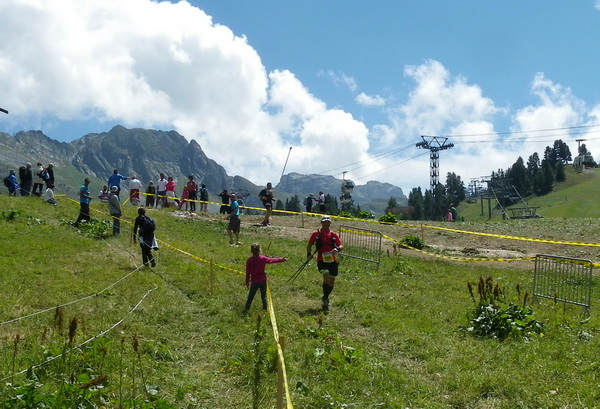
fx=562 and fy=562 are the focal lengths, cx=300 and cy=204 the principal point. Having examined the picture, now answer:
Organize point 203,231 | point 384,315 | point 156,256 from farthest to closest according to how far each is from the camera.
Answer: point 203,231 < point 156,256 < point 384,315

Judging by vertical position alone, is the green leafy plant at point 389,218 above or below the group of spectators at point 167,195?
below

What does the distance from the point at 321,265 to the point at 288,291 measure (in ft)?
6.84

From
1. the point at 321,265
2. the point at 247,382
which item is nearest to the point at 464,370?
the point at 247,382

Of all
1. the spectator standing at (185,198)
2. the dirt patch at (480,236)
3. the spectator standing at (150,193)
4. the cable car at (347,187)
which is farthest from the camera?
the cable car at (347,187)

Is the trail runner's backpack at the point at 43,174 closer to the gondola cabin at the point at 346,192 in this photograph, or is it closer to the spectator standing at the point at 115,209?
the spectator standing at the point at 115,209

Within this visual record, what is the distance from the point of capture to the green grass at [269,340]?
26.6ft

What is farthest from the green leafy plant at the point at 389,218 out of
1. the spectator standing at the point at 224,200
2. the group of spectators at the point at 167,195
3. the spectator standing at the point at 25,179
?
the spectator standing at the point at 25,179

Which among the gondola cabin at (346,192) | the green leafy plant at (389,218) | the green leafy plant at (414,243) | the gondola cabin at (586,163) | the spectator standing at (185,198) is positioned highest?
the gondola cabin at (586,163)

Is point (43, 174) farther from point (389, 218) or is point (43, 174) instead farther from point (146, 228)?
point (389, 218)

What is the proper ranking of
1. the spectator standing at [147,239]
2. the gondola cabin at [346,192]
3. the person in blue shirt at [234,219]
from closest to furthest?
the spectator standing at [147,239], the person in blue shirt at [234,219], the gondola cabin at [346,192]

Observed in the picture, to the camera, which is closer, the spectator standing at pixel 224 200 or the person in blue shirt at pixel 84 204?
the person in blue shirt at pixel 84 204

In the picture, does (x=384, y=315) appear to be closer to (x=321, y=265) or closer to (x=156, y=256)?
(x=321, y=265)

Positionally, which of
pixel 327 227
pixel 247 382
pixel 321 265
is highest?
pixel 327 227

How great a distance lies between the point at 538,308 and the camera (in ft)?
44.3
